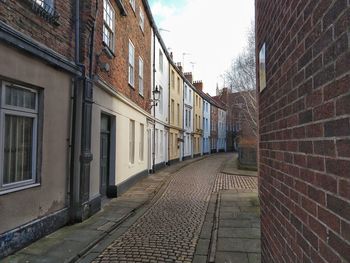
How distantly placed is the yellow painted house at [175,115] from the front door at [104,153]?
1565 centimetres

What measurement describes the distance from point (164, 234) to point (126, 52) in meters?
8.01

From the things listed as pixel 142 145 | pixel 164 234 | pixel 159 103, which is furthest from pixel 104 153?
pixel 159 103

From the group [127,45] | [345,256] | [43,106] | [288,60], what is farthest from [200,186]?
[345,256]

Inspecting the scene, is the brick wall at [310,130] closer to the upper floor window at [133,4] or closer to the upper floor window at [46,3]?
the upper floor window at [46,3]

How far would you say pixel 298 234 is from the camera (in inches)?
99.7

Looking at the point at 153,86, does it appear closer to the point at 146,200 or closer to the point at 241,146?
the point at 241,146

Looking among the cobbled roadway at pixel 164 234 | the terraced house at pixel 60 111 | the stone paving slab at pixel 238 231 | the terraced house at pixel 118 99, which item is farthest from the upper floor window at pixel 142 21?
the stone paving slab at pixel 238 231

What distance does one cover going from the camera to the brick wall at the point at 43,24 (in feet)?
18.7

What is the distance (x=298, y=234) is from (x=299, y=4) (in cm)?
158

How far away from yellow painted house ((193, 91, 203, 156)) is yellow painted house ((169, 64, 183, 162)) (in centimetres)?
729

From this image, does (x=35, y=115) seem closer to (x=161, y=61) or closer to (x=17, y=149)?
(x=17, y=149)

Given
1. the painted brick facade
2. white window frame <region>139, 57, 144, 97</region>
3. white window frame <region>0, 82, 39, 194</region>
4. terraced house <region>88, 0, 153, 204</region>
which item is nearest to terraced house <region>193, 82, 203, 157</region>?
the painted brick facade

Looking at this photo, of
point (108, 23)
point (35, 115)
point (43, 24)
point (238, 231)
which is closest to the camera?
point (35, 115)

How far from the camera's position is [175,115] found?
99.4ft
